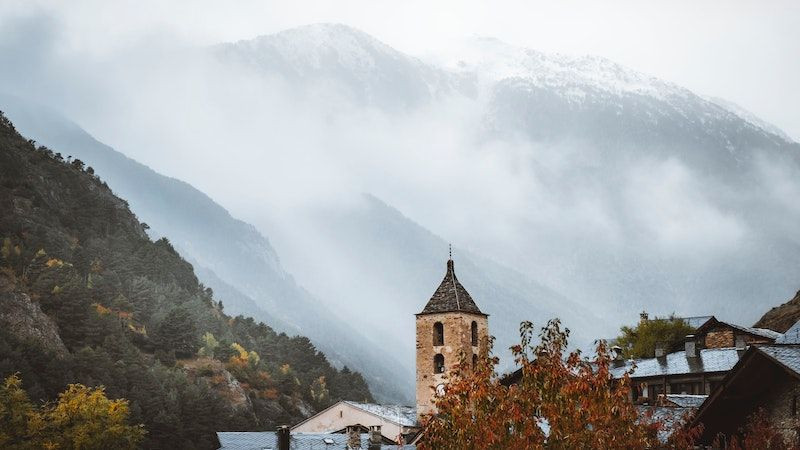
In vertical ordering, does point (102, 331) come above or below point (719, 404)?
above

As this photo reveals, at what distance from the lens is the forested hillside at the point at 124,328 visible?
279 feet

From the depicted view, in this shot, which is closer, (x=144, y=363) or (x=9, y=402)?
(x=9, y=402)

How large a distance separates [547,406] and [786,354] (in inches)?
222

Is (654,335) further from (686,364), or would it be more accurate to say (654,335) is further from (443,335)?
(443,335)

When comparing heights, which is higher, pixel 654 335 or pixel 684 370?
pixel 654 335

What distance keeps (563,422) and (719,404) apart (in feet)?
19.1

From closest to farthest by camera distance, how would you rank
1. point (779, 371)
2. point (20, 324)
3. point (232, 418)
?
point (779, 371), point (20, 324), point (232, 418)

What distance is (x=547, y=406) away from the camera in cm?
1969

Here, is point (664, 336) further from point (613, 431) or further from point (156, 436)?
point (613, 431)

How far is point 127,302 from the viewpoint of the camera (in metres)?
117

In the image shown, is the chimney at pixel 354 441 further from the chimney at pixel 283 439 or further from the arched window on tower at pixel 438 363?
the arched window on tower at pixel 438 363

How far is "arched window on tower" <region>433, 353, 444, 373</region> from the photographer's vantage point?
2467 inches

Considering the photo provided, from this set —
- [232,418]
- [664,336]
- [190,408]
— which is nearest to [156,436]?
[190,408]

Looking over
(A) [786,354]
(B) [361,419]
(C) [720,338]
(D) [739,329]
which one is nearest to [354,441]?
A: (B) [361,419]
